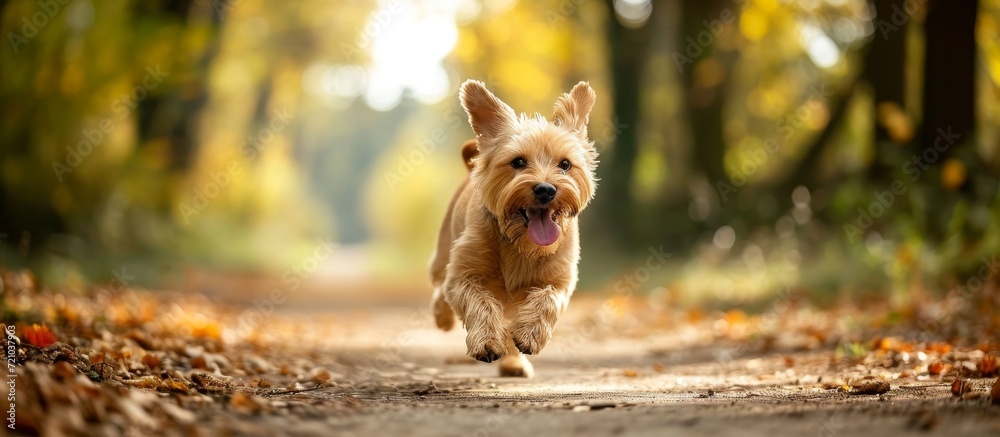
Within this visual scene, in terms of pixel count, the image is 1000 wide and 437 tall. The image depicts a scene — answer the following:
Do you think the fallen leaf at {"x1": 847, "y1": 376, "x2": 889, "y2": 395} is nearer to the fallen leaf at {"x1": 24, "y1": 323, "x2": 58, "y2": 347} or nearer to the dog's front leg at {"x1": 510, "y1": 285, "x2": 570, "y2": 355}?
the dog's front leg at {"x1": 510, "y1": 285, "x2": 570, "y2": 355}

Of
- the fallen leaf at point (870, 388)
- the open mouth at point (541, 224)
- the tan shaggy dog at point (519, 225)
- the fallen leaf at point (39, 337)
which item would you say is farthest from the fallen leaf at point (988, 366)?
the fallen leaf at point (39, 337)

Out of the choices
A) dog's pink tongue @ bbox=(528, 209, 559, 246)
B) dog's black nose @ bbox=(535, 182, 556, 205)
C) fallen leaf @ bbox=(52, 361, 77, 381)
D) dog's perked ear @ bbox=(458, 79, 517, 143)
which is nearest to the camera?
fallen leaf @ bbox=(52, 361, 77, 381)

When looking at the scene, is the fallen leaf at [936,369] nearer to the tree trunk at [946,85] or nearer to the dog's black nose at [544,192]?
the dog's black nose at [544,192]

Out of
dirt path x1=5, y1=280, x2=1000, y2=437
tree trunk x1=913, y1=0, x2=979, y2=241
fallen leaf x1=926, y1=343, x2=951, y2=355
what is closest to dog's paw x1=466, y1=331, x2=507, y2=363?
dirt path x1=5, y1=280, x2=1000, y2=437

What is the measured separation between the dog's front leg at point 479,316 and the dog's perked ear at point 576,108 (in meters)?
1.24

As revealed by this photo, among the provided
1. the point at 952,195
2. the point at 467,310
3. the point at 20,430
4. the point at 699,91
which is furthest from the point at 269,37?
the point at 20,430

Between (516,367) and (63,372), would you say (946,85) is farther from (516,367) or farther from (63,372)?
(63,372)

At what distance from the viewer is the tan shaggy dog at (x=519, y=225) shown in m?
5.59

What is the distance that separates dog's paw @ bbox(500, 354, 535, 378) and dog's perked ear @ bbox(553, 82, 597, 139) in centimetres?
161

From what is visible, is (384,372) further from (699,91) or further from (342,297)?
(342,297)

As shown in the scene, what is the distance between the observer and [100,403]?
139 inches

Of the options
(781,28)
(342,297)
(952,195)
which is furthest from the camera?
(342,297)

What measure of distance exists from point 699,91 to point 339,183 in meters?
61.5

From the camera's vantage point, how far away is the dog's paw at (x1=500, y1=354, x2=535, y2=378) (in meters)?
6.56
